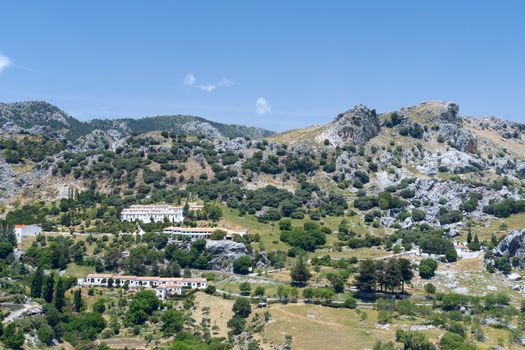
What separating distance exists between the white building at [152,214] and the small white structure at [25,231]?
59.8 ft

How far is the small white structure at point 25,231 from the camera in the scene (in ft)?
430

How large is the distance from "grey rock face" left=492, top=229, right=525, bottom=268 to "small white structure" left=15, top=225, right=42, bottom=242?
91.6 m

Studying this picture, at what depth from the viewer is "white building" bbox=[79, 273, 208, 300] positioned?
108 meters

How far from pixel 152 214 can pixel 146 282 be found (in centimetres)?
3415

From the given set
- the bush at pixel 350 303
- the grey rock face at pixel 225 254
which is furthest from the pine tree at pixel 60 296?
the bush at pixel 350 303

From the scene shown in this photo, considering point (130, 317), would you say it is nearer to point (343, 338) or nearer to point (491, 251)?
point (343, 338)

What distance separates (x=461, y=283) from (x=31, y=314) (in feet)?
222

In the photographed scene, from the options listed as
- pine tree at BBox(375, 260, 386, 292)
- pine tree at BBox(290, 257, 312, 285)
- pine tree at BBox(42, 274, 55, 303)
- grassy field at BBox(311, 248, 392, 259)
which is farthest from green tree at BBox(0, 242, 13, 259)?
pine tree at BBox(375, 260, 386, 292)

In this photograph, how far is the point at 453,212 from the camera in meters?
150

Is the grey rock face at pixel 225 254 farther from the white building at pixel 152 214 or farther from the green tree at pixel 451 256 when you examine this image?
the green tree at pixel 451 256

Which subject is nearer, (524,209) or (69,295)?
(69,295)

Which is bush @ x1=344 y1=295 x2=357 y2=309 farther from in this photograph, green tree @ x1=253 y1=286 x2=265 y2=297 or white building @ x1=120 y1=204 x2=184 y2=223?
white building @ x1=120 y1=204 x2=184 y2=223

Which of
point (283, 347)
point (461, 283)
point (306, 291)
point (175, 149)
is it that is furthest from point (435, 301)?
point (175, 149)

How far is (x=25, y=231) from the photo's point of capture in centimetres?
13238
